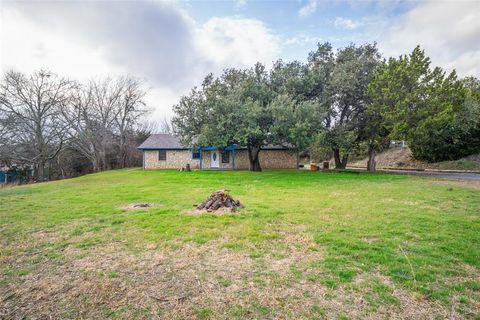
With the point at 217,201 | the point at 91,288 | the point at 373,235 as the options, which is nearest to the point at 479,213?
the point at 373,235

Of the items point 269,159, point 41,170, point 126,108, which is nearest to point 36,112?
point 41,170

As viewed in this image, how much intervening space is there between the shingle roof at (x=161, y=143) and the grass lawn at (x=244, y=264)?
19.0 m

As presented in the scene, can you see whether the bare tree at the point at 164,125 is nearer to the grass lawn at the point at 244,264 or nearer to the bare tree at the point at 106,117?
the bare tree at the point at 106,117

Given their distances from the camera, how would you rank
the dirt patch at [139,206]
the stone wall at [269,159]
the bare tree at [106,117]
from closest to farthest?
1. the dirt patch at [139,206]
2. the stone wall at [269,159]
3. the bare tree at [106,117]

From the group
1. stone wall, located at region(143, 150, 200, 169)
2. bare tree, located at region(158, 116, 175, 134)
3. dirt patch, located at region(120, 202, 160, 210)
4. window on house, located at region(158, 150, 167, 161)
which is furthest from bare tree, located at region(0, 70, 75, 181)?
bare tree, located at region(158, 116, 175, 134)

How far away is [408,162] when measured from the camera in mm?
29562

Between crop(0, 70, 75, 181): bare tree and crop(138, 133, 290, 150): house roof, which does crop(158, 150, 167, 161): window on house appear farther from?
Result: crop(0, 70, 75, 181): bare tree

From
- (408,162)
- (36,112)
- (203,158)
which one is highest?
(36,112)

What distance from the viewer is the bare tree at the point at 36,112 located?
20797 millimetres

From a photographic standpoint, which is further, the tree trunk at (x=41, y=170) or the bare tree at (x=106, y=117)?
the bare tree at (x=106, y=117)

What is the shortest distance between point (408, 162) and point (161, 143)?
2880cm

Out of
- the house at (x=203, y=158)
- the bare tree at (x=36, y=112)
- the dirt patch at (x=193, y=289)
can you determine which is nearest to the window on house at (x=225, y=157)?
the house at (x=203, y=158)

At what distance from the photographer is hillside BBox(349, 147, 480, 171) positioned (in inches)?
923

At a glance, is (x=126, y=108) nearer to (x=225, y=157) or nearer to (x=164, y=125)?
(x=164, y=125)
